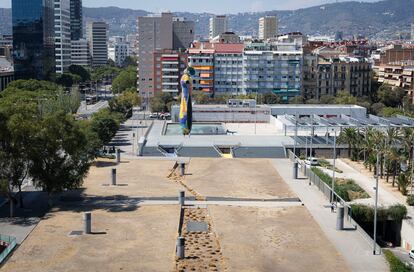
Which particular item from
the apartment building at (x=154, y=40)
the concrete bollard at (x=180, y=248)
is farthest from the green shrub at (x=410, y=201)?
the apartment building at (x=154, y=40)

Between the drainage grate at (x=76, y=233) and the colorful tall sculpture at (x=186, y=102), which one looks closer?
the drainage grate at (x=76, y=233)

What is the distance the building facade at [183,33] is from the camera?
175m

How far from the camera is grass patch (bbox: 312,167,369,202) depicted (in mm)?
49041

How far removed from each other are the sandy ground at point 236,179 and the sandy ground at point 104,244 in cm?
820

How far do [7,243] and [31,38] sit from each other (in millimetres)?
133158

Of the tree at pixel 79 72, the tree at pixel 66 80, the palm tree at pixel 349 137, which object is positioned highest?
the tree at pixel 79 72

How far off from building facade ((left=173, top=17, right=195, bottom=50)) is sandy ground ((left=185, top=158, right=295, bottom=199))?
112 metres

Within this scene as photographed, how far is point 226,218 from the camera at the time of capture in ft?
137

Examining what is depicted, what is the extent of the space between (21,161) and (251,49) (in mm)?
95487

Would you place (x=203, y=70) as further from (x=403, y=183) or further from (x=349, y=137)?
(x=403, y=183)

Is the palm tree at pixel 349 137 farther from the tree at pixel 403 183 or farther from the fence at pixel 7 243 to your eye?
the fence at pixel 7 243

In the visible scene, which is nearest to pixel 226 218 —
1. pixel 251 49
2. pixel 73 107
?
pixel 73 107

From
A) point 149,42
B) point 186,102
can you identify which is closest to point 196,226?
point 186,102

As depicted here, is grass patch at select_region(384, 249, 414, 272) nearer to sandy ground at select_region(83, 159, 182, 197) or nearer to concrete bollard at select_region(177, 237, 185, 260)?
concrete bollard at select_region(177, 237, 185, 260)
